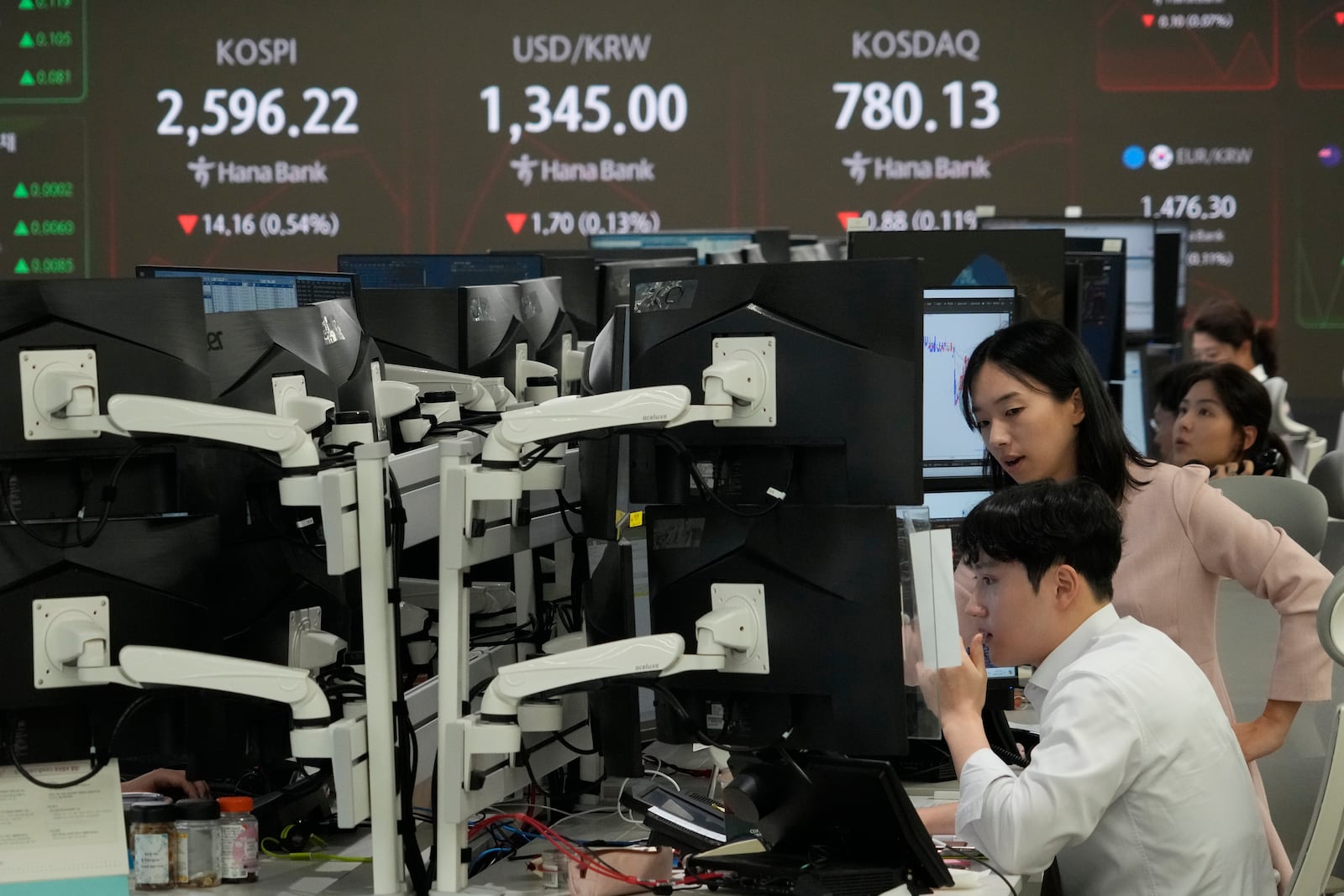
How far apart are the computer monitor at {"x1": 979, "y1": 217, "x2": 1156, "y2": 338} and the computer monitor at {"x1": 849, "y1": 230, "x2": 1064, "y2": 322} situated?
181 cm

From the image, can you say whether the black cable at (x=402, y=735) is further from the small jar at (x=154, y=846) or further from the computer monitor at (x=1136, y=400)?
the computer monitor at (x=1136, y=400)

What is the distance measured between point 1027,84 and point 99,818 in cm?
755

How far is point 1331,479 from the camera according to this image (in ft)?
13.9

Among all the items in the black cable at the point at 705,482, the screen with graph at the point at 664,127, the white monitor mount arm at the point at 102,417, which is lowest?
the black cable at the point at 705,482

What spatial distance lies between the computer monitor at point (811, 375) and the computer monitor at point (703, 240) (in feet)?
13.4

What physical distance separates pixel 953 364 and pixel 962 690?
113 cm

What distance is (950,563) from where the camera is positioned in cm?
197

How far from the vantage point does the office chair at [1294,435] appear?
6352 mm

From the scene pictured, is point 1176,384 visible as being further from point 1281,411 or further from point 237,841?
point 237,841

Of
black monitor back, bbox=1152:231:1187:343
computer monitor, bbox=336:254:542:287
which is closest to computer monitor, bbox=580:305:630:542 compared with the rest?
computer monitor, bbox=336:254:542:287

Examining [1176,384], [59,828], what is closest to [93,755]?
[59,828]

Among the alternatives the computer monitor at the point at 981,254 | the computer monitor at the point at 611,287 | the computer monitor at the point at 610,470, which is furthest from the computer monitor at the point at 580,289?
the computer monitor at the point at 610,470

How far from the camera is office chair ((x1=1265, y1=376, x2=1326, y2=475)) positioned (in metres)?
6.35

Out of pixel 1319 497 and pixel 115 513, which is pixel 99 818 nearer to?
pixel 115 513
